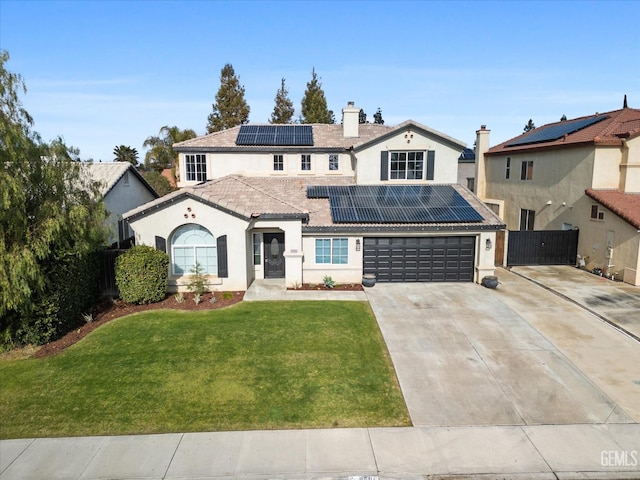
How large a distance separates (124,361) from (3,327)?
4.13 meters

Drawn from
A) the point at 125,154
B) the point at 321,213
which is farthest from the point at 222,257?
the point at 125,154

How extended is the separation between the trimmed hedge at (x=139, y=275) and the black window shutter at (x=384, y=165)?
38.4 ft

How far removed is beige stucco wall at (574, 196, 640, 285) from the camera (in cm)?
1847

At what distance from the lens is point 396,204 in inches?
790

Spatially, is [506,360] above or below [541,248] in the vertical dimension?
below

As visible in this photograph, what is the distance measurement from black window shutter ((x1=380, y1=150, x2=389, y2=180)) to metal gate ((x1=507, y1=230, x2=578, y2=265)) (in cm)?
711

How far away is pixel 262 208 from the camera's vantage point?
18156mm

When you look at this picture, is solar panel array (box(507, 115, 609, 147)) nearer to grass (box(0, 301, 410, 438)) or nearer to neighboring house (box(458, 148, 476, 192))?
neighboring house (box(458, 148, 476, 192))

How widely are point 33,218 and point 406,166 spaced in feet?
53.8

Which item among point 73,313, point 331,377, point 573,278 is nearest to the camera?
point 331,377

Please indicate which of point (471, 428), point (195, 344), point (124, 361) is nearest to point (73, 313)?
point (124, 361)

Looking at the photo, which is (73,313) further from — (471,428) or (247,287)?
(471,428)

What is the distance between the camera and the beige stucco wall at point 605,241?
18469mm

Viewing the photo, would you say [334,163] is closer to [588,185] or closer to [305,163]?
[305,163]
